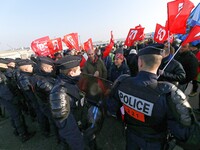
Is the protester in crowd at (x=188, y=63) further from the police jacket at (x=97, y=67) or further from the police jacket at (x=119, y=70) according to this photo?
the police jacket at (x=97, y=67)

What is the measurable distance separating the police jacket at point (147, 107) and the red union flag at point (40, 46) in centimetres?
587

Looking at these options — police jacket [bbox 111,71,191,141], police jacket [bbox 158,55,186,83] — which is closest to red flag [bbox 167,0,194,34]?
police jacket [bbox 158,55,186,83]

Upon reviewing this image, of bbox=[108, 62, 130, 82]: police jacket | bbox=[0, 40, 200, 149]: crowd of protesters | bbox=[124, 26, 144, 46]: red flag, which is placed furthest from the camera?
bbox=[124, 26, 144, 46]: red flag

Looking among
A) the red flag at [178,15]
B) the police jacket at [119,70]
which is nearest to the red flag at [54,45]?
the police jacket at [119,70]

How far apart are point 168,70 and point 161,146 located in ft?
6.09

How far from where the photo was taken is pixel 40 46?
704 centimetres

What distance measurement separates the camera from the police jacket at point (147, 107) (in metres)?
1.60

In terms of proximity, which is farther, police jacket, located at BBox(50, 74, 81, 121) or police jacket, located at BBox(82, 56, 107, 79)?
police jacket, located at BBox(82, 56, 107, 79)

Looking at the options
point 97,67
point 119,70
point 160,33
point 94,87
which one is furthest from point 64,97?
point 160,33

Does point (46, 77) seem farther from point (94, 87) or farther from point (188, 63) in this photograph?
point (188, 63)

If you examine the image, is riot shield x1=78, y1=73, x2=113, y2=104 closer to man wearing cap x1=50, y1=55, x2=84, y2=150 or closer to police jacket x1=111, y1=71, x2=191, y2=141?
man wearing cap x1=50, y1=55, x2=84, y2=150

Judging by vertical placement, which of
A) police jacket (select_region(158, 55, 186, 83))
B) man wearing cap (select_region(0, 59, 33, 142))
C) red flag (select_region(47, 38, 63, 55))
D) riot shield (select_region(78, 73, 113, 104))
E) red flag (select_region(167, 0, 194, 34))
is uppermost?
red flag (select_region(167, 0, 194, 34))

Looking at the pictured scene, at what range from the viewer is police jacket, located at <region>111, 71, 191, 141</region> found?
62.9 inches

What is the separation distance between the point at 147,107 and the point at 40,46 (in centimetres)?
630
